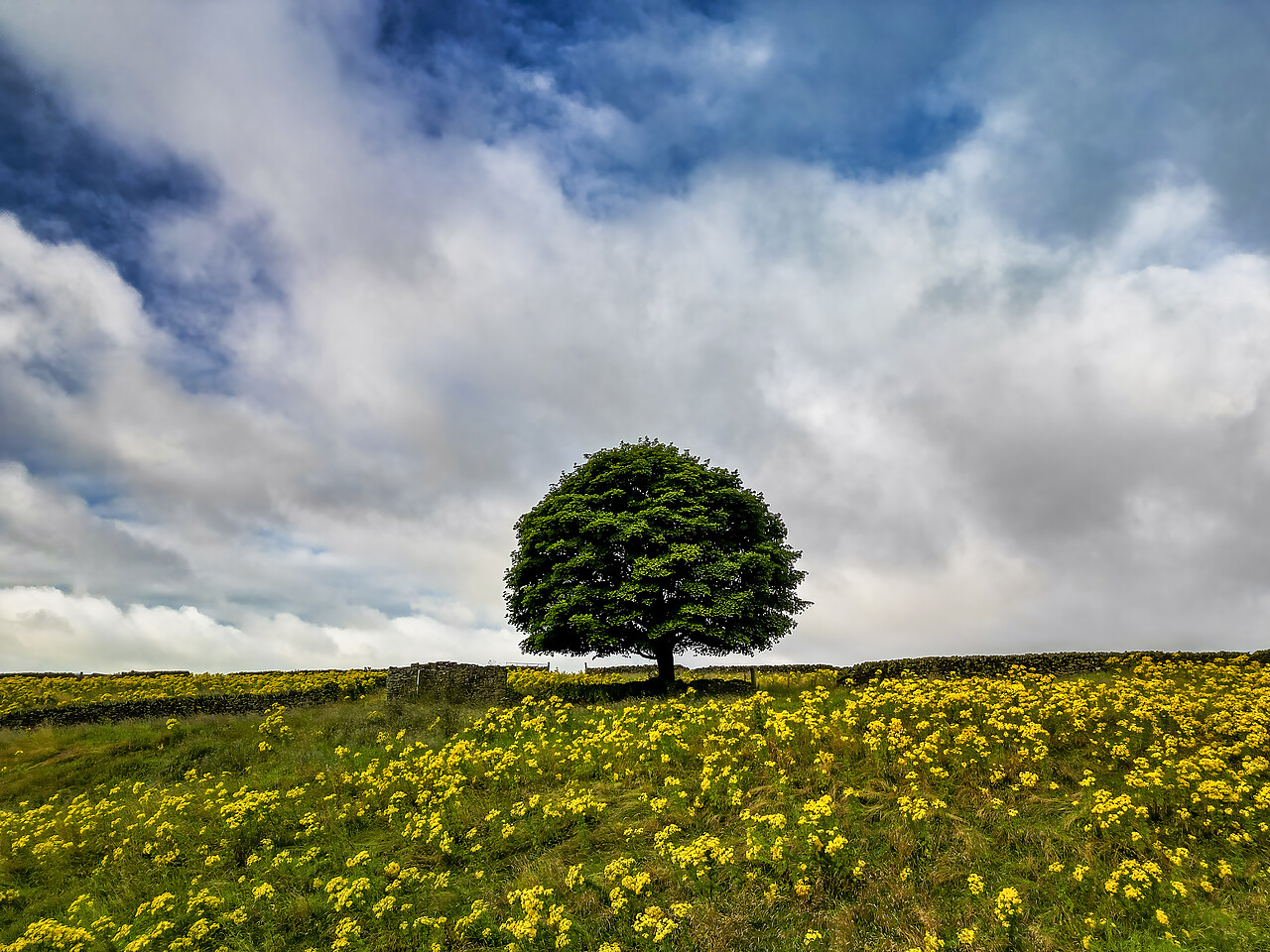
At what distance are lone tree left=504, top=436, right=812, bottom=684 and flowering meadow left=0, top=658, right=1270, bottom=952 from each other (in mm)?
9079

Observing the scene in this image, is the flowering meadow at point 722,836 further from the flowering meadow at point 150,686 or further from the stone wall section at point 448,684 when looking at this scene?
the flowering meadow at point 150,686

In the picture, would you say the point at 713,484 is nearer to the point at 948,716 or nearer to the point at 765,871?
the point at 948,716

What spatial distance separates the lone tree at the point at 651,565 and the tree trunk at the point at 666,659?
49mm

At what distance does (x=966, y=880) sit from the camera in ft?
35.4

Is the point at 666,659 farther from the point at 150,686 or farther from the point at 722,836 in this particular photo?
the point at 150,686

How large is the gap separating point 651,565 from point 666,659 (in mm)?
5497

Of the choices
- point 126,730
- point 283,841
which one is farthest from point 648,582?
point 126,730

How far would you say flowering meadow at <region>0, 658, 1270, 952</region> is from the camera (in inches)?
399

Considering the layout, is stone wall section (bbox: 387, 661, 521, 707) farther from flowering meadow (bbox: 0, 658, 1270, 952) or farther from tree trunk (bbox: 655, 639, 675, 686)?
flowering meadow (bbox: 0, 658, 1270, 952)

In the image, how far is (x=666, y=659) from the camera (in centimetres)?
3119

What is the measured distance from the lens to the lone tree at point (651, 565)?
95.9 ft

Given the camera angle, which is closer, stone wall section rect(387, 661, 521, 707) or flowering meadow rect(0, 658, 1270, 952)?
flowering meadow rect(0, 658, 1270, 952)

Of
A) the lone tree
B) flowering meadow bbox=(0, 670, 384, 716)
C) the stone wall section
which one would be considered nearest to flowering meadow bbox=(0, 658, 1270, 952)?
the lone tree

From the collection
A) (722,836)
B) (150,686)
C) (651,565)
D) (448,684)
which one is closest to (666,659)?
(651,565)
